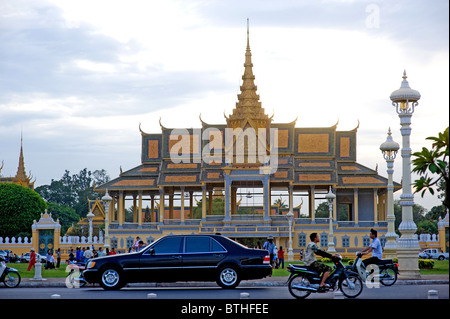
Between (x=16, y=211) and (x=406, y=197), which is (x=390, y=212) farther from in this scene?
(x=16, y=211)

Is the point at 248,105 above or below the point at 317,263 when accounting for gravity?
above

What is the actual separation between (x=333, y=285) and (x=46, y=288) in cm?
878

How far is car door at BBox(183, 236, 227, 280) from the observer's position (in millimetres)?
18062

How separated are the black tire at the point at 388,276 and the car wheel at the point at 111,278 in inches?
258

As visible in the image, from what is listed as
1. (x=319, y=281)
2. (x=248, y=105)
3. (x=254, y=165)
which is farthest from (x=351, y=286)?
(x=248, y=105)

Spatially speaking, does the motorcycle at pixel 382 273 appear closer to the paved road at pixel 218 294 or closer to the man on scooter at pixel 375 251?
the man on scooter at pixel 375 251

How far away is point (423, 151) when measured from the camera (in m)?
14.6

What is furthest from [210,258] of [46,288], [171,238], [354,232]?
[354,232]

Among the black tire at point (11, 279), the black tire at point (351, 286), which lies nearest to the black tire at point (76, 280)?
the black tire at point (11, 279)

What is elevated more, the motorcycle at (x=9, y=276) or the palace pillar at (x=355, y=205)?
the palace pillar at (x=355, y=205)

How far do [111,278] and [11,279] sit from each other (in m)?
4.33

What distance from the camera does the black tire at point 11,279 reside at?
69.7ft

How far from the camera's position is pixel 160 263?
18109 mm

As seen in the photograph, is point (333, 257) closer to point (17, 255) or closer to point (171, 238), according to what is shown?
point (171, 238)
